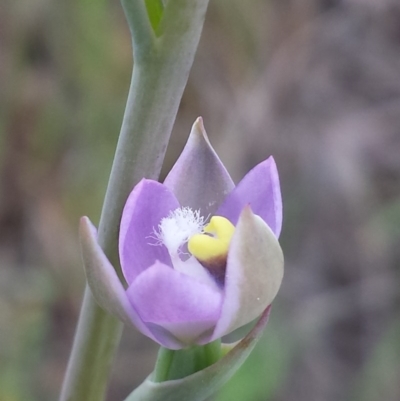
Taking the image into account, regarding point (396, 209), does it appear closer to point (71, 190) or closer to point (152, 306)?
point (71, 190)

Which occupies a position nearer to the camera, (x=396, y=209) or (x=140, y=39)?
(x=140, y=39)

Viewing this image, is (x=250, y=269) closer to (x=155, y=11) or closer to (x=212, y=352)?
(x=212, y=352)

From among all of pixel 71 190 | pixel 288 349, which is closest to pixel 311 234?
pixel 288 349

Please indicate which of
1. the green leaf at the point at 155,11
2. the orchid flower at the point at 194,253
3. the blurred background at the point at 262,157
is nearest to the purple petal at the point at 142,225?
the orchid flower at the point at 194,253

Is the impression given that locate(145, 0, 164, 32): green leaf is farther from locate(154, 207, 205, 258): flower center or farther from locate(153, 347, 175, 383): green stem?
locate(153, 347, 175, 383): green stem

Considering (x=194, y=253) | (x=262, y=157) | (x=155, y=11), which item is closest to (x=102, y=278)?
(x=194, y=253)

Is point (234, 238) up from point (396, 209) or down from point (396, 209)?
down

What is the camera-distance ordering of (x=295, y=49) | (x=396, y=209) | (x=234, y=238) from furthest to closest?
(x=295, y=49) < (x=396, y=209) < (x=234, y=238)
